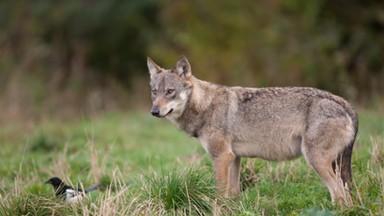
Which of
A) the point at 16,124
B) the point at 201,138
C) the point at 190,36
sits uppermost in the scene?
the point at 190,36

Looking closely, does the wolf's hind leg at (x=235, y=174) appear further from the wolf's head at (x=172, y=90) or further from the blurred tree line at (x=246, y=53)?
the blurred tree line at (x=246, y=53)

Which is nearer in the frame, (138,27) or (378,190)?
(378,190)

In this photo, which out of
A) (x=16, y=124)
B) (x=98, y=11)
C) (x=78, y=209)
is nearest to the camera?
(x=78, y=209)

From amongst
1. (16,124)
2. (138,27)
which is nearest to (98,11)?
(138,27)

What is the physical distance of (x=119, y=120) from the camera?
15.9 meters

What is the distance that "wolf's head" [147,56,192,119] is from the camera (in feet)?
26.4

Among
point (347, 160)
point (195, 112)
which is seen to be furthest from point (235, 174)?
point (347, 160)

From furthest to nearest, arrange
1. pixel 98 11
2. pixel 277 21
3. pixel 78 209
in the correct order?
pixel 98 11, pixel 277 21, pixel 78 209

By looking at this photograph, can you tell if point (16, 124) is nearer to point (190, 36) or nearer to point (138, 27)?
point (190, 36)

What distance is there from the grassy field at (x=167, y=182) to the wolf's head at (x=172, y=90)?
2.35ft

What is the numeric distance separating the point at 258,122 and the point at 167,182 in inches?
55.9

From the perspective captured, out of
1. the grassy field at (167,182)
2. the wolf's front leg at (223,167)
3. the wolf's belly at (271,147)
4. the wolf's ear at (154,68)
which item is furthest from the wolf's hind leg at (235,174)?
the wolf's ear at (154,68)

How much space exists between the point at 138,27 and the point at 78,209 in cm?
2093

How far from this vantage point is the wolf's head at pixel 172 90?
805 centimetres
